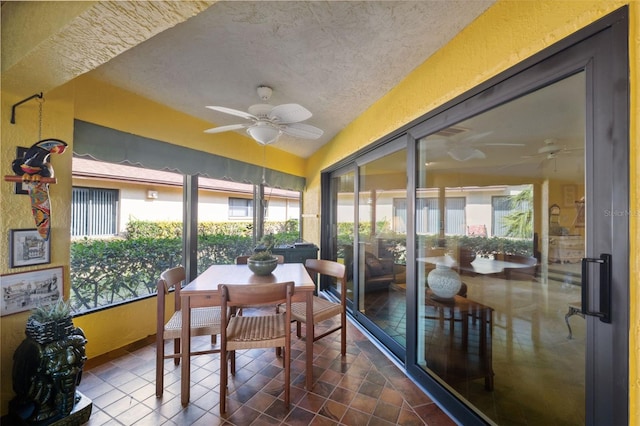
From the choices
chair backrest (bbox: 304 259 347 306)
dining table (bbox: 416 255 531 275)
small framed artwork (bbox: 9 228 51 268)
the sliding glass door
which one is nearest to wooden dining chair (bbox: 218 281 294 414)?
chair backrest (bbox: 304 259 347 306)

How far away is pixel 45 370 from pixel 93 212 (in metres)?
1.44

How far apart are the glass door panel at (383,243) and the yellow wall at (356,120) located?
1.35 feet

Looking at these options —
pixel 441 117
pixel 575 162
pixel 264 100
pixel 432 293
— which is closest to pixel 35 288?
pixel 264 100

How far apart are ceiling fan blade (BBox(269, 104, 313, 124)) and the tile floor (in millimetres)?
2086

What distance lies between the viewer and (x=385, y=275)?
2920 mm

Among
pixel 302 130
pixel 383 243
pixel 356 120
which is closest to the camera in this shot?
pixel 302 130

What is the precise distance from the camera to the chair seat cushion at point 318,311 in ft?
7.44

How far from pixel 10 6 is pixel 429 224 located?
296 cm

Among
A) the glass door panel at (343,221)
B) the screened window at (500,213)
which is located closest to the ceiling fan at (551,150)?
the screened window at (500,213)

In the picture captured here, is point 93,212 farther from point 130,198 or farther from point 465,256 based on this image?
point 465,256

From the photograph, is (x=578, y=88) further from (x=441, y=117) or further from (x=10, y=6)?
(x=10, y=6)

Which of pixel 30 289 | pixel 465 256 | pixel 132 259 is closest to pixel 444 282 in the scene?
pixel 465 256

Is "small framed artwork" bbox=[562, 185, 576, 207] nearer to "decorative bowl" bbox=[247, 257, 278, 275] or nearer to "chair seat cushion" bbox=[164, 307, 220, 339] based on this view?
"decorative bowl" bbox=[247, 257, 278, 275]

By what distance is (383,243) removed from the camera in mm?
2965
